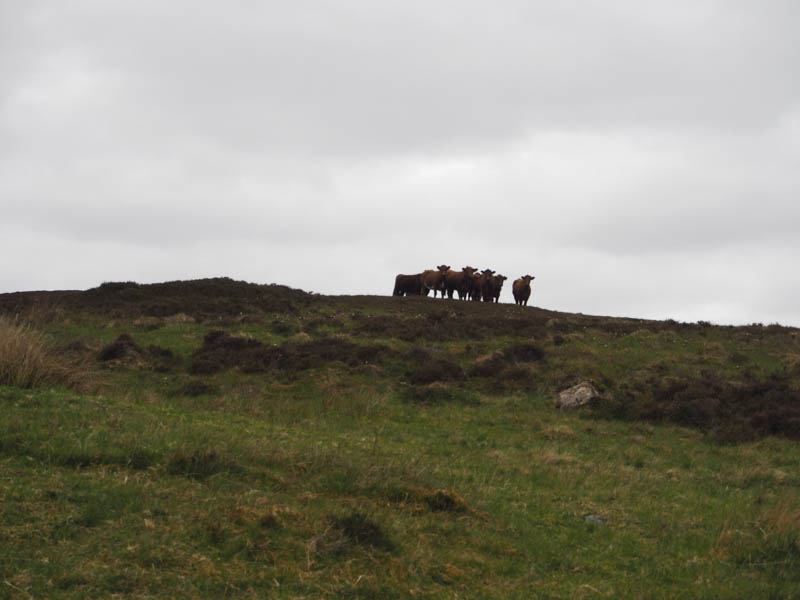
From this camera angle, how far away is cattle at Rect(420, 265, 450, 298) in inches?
1757

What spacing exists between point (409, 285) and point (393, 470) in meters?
36.1

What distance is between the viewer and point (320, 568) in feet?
22.2

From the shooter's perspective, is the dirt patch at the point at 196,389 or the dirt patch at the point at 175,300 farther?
the dirt patch at the point at 175,300

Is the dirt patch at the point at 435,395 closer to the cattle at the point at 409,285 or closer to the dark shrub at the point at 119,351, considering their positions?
the dark shrub at the point at 119,351

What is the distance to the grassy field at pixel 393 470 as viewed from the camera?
6.75 m

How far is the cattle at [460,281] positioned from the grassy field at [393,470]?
18.8m

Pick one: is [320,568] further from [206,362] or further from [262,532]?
[206,362]

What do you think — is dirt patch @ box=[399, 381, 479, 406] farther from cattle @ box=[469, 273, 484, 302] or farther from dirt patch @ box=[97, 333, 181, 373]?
cattle @ box=[469, 273, 484, 302]

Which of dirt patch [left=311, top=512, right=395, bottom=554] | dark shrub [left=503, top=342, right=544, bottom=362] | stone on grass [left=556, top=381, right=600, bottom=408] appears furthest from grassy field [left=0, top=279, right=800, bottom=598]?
stone on grass [left=556, top=381, right=600, bottom=408]

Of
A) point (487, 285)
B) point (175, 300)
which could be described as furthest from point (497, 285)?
point (175, 300)

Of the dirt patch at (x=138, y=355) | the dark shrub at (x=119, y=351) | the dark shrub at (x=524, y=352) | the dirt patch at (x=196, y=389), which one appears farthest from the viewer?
the dark shrub at (x=524, y=352)

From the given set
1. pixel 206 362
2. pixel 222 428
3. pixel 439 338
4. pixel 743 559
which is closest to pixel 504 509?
pixel 743 559

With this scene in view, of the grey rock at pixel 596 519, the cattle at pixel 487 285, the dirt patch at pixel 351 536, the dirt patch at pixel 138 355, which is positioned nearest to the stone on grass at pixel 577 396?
the grey rock at pixel 596 519

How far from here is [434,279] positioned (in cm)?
4472
